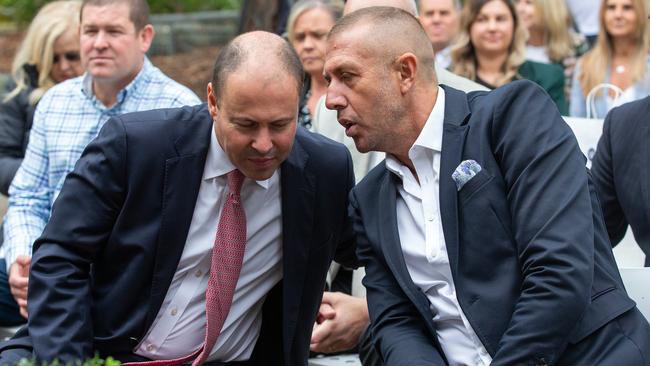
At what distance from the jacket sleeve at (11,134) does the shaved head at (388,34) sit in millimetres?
3172

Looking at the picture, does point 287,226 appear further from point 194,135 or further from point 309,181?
point 194,135

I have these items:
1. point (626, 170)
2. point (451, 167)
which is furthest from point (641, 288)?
point (451, 167)

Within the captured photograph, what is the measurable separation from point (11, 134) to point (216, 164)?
9.71 feet

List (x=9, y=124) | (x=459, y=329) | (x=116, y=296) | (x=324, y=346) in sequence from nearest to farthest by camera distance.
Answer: (x=459, y=329), (x=116, y=296), (x=324, y=346), (x=9, y=124)

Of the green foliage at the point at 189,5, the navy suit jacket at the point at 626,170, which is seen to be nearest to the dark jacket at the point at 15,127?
the navy suit jacket at the point at 626,170

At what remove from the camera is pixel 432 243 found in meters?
4.09

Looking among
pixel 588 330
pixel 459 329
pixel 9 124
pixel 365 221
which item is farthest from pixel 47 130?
pixel 588 330

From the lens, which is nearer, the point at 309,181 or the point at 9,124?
the point at 309,181

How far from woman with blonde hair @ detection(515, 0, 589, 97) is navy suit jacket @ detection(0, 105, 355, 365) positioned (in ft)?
14.3

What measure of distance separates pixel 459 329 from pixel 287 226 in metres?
0.77

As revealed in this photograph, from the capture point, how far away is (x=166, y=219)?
14.3ft

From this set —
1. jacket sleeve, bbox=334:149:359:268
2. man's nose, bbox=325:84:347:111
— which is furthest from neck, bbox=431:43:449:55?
man's nose, bbox=325:84:347:111

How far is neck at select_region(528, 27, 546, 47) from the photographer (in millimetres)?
8688

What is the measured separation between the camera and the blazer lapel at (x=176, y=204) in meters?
4.36
